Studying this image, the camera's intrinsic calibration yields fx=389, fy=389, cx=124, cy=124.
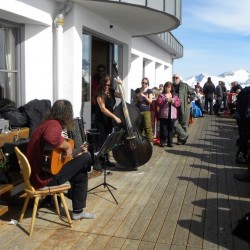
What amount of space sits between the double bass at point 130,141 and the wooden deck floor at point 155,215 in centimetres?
23

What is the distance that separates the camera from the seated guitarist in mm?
3809

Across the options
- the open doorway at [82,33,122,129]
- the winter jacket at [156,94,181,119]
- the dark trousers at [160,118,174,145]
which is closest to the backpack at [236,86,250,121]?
the winter jacket at [156,94,181,119]

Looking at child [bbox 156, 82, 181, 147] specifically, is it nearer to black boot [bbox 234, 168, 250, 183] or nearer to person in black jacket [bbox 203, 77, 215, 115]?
black boot [bbox 234, 168, 250, 183]

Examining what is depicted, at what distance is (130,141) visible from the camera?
6.06 m

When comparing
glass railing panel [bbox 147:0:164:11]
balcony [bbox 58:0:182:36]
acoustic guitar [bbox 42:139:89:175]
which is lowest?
acoustic guitar [bbox 42:139:89:175]

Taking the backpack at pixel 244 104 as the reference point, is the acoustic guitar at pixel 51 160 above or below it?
below

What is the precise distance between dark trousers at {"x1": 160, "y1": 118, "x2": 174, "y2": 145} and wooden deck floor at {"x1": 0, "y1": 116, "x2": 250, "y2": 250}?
1.71 meters

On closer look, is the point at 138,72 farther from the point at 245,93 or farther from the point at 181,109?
the point at 245,93

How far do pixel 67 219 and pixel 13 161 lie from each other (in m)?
0.97

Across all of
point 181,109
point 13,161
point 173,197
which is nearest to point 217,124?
point 181,109

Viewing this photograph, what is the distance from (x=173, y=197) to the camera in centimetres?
509

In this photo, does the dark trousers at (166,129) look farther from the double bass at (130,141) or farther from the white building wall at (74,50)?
the white building wall at (74,50)

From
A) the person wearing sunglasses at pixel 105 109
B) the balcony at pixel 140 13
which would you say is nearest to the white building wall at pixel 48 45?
the balcony at pixel 140 13

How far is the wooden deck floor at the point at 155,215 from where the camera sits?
370 centimetres
